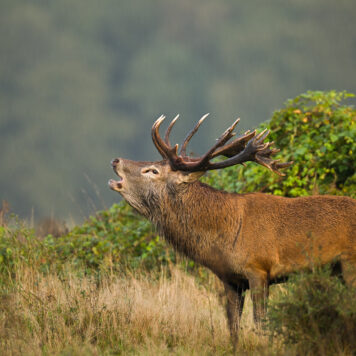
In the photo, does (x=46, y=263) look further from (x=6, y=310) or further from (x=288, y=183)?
(x=288, y=183)

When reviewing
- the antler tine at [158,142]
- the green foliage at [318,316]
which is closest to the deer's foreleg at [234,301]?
the green foliage at [318,316]

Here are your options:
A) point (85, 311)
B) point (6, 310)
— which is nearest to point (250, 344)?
point (85, 311)

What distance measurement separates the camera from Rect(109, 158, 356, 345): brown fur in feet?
19.0

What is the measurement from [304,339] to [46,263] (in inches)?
217

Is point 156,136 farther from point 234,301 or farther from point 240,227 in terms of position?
point 234,301

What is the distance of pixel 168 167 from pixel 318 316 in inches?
100

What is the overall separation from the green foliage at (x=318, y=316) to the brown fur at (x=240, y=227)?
1.55 feet

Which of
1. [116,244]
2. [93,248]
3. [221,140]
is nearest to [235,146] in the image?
[221,140]

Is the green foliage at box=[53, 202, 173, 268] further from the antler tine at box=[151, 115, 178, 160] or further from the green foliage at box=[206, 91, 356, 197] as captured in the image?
Answer: the antler tine at box=[151, 115, 178, 160]

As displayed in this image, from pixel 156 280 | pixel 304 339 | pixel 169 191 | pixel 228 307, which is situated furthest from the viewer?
pixel 156 280

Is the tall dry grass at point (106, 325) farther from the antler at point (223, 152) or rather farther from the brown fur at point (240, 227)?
the antler at point (223, 152)

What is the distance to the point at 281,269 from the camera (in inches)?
230

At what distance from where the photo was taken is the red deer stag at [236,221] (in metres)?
5.79

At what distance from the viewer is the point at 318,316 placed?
4.86m
